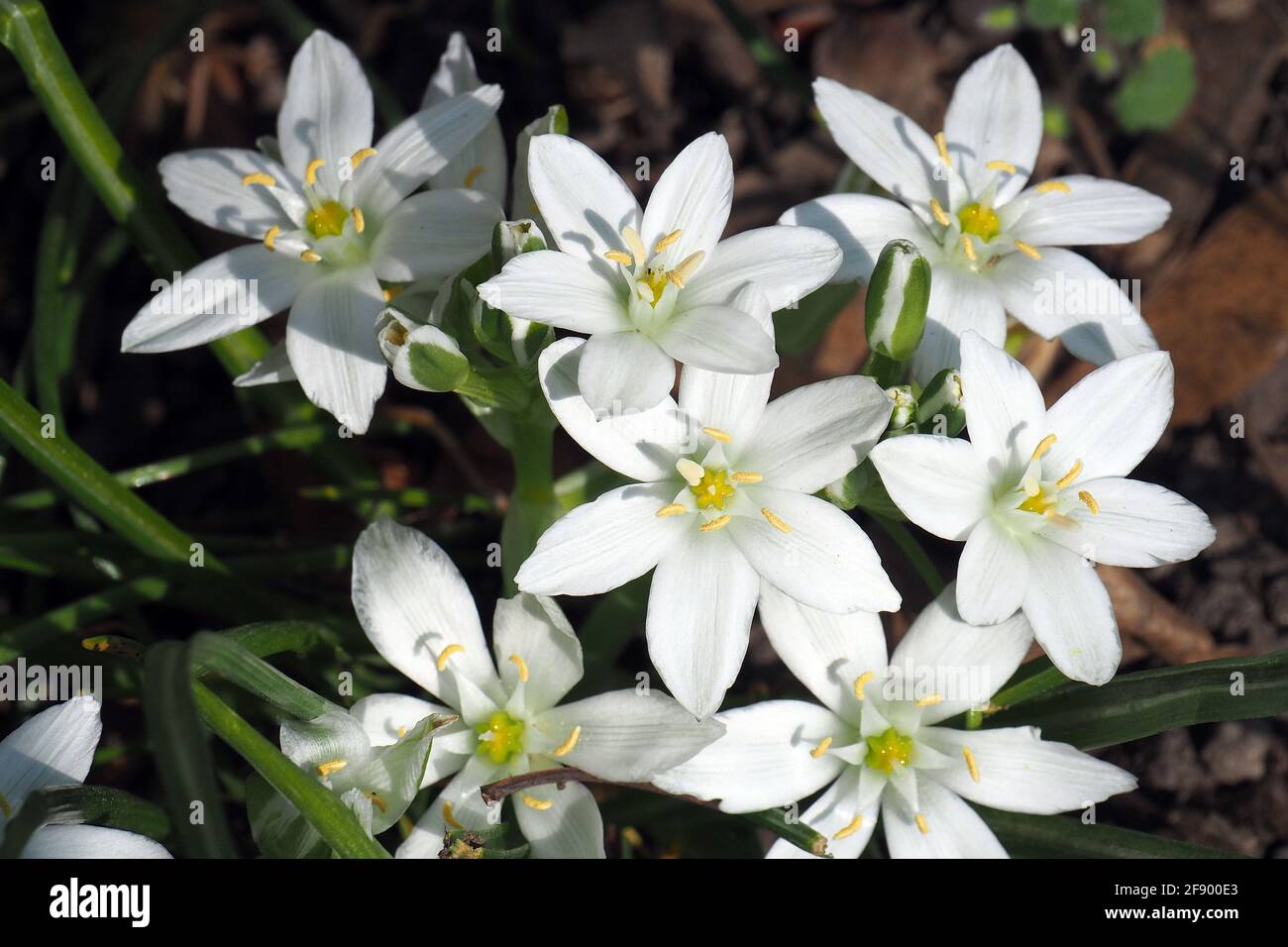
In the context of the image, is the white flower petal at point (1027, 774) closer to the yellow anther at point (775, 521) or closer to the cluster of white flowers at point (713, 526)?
the cluster of white flowers at point (713, 526)

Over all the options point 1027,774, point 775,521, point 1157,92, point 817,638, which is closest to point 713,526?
point 775,521

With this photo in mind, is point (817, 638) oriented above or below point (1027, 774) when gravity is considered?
above

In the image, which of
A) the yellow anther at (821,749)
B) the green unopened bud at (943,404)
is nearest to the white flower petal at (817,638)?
the yellow anther at (821,749)

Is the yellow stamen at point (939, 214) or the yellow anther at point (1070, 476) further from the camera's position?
the yellow stamen at point (939, 214)

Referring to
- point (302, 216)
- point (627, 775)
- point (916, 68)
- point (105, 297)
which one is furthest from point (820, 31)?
point (627, 775)

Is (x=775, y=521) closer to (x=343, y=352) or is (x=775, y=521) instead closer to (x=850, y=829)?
(x=850, y=829)
